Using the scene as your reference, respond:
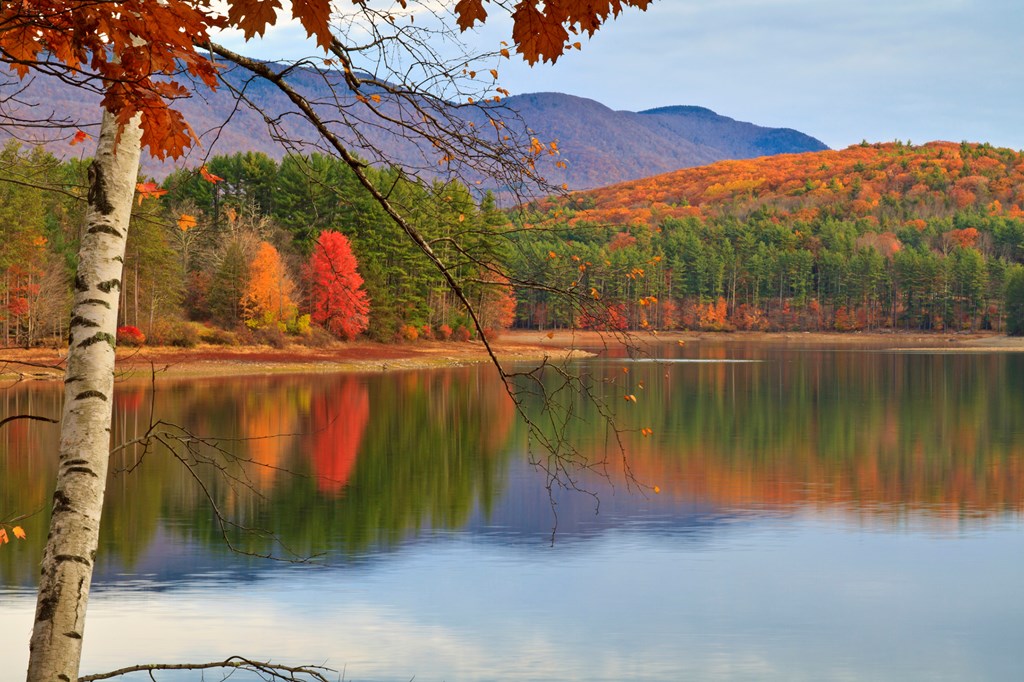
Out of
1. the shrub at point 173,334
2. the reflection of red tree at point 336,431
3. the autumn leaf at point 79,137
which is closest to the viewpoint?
the autumn leaf at point 79,137

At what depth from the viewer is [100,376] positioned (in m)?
4.14

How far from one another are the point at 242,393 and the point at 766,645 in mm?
32771

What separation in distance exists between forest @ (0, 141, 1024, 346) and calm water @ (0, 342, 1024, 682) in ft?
3.29

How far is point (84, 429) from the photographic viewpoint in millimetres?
4125

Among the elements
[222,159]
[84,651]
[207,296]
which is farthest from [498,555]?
[222,159]

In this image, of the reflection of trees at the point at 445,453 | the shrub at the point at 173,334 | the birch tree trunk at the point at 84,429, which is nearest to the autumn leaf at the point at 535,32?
the birch tree trunk at the point at 84,429

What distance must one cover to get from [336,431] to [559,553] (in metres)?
15.2

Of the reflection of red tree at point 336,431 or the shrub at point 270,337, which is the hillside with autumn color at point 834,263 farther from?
the reflection of red tree at point 336,431

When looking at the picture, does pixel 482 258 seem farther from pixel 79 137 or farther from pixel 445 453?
pixel 445 453

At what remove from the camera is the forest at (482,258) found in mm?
5348

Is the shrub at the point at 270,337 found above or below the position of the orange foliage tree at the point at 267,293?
below

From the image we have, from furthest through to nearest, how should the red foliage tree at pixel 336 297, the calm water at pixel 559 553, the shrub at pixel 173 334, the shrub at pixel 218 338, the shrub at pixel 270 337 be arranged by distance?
the red foliage tree at pixel 336 297 → the shrub at pixel 270 337 → the shrub at pixel 218 338 → the shrub at pixel 173 334 → the calm water at pixel 559 553

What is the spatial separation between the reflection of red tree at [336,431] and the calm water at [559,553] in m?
0.17

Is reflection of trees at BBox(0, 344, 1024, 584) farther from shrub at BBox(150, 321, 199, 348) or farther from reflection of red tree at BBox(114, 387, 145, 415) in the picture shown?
shrub at BBox(150, 321, 199, 348)
